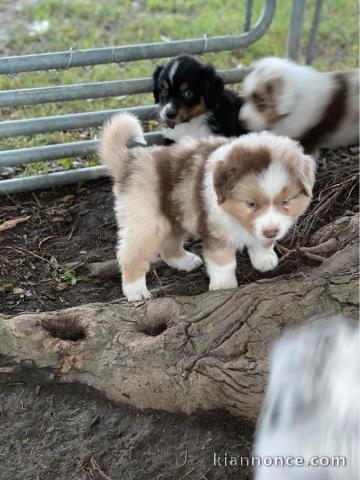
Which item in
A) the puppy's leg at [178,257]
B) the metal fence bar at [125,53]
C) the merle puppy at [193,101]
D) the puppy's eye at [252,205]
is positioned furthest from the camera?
the merle puppy at [193,101]

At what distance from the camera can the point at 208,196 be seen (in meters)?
3.04

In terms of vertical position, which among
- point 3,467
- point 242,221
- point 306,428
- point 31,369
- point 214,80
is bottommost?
point 3,467

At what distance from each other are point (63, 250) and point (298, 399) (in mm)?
2199

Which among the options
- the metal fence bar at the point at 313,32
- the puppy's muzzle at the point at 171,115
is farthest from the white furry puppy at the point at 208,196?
the metal fence bar at the point at 313,32

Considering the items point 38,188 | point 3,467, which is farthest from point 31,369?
point 38,188

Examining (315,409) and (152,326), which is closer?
(315,409)

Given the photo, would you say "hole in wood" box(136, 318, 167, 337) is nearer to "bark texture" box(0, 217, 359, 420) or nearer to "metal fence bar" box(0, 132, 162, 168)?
"bark texture" box(0, 217, 359, 420)

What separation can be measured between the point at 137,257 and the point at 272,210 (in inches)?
33.2

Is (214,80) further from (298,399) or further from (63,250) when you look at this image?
(298,399)

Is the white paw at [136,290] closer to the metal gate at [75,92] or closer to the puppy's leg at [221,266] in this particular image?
the puppy's leg at [221,266]

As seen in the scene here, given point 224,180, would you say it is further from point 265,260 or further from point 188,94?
point 188,94

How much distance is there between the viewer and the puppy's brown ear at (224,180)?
9.09ft

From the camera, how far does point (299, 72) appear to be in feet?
14.9

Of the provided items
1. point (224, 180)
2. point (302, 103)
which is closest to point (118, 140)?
point (224, 180)
